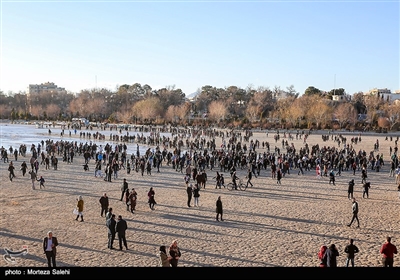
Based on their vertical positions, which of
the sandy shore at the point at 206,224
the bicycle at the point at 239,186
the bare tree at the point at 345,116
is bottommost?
the sandy shore at the point at 206,224

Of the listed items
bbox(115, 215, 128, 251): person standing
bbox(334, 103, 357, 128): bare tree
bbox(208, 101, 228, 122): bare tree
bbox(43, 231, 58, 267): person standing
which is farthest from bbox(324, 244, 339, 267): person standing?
bbox(208, 101, 228, 122): bare tree

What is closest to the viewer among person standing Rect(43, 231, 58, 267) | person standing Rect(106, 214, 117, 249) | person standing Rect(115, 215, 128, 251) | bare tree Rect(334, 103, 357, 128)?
person standing Rect(43, 231, 58, 267)

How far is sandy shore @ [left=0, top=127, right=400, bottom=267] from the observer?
8586mm

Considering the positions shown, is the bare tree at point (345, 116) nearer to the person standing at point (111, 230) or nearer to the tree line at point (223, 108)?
the tree line at point (223, 108)

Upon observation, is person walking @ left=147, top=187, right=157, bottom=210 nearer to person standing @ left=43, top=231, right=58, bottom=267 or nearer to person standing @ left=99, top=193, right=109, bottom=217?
person standing @ left=99, top=193, right=109, bottom=217

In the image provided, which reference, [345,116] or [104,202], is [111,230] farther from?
[345,116]

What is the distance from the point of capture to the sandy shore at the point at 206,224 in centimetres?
859

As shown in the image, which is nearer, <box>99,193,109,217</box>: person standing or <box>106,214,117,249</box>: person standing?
<box>106,214,117,249</box>: person standing

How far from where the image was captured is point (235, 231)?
1075cm

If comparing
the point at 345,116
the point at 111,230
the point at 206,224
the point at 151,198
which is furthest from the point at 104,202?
the point at 345,116

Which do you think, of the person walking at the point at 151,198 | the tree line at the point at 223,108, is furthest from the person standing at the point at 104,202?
the tree line at the point at 223,108

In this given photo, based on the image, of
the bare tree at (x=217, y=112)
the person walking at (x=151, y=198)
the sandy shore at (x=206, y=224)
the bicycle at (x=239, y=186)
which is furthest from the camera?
the bare tree at (x=217, y=112)

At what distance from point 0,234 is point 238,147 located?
2693 cm

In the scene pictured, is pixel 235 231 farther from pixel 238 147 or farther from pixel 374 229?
pixel 238 147
